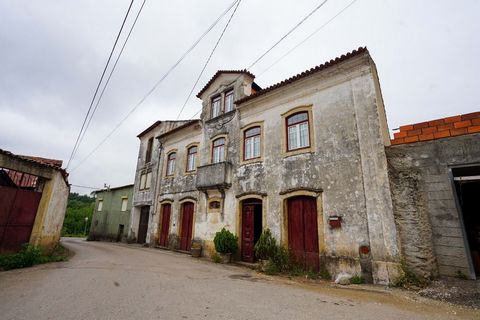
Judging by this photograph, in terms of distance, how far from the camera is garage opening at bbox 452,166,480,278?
631 centimetres

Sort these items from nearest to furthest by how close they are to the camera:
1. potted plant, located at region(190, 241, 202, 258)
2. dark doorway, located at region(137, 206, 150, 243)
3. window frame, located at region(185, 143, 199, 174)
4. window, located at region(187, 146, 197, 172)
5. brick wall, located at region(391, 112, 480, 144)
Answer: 1. brick wall, located at region(391, 112, 480, 144)
2. potted plant, located at region(190, 241, 202, 258)
3. window frame, located at region(185, 143, 199, 174)
4. window, located at region(187, 146, 197, 172)
5. dark doorway, located at region(137, 206, 150, 243)

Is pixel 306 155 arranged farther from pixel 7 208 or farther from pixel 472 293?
pixel 7 208

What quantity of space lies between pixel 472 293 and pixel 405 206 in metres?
2.25

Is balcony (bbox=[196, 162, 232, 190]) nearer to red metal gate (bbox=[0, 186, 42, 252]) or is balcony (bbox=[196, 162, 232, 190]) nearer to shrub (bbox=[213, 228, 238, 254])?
shrub (bbox=[213, 228, 238, 254])

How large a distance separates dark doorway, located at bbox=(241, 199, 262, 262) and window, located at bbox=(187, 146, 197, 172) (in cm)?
482

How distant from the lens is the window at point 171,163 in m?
15.5

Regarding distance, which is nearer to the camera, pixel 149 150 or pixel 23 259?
pixel 23 259

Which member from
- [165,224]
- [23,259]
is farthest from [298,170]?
[165,224]

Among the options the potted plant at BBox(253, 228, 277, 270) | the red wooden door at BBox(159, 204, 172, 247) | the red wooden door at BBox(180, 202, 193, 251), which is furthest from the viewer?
the red wooden door at BBox(159, 204, 172, 247)

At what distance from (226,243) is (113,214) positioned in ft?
49.9

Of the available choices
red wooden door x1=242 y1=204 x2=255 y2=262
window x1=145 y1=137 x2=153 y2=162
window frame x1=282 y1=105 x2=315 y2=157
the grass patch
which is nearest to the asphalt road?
the grass patch

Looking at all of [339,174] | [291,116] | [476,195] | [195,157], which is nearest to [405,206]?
[339,174]

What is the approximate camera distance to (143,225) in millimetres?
17266

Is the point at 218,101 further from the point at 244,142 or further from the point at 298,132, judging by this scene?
the point at 298,132
